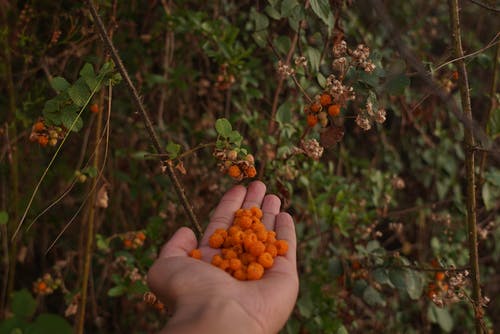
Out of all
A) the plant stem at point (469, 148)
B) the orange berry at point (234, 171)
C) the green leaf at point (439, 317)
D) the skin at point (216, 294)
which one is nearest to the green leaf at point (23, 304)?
the skin at point (216, 294)

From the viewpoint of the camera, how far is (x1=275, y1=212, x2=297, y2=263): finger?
1.60 metres

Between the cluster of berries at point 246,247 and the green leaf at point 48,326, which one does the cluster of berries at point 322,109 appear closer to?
the cluster of berries at point 246,247

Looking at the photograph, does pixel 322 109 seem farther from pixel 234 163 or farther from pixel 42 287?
pixel 42 287

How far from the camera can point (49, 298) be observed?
2939mm

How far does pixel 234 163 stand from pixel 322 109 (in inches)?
13.2

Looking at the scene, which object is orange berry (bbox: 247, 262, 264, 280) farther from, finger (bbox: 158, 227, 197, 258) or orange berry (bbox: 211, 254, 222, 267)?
finger (bbox: 158, 227, 197, 258)

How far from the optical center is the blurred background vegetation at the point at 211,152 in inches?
76.2

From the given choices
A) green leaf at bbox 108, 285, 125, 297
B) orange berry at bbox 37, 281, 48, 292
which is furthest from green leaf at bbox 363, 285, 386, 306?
orange berry at bbox 37, 281, 48, 292

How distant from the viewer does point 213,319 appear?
1.24 metres

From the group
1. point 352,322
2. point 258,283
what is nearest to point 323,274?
point 352,322

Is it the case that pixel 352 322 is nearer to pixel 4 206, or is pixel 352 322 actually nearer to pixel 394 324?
pixel 394 324

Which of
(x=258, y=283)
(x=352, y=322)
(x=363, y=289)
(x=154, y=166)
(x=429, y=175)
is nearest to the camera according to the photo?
(x=258, y=283)

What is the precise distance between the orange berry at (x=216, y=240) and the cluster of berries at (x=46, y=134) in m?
0.57

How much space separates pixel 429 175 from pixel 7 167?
2.41m
